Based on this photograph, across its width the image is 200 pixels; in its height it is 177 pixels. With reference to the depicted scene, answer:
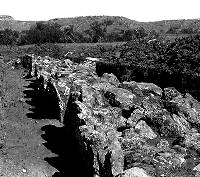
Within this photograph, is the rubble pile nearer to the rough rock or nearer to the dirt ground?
the rough rock

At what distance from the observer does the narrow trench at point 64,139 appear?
Result: 26059 millimetres

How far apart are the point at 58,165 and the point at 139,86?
12161 millimetres

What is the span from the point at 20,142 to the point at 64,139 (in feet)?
12.5

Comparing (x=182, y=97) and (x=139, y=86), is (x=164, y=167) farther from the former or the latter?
(x=139, y=86)

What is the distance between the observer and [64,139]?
34.2 m

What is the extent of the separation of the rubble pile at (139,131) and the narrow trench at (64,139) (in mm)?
1039

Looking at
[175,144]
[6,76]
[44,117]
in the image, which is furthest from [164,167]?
[6,76]

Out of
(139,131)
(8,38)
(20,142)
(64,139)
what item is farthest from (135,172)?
(8,38)

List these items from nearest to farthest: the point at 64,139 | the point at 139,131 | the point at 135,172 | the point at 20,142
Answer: the point at 135,172 < the point at 139,131 < the point at 20,142 < the point at 64,139

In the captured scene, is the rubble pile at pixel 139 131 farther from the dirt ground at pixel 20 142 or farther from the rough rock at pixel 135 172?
the dirt ground at pixel 20 142

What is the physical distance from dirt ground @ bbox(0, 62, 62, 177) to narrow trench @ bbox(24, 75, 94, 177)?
68 centimetres

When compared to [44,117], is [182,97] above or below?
above

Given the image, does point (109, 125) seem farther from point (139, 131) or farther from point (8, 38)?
point (8, 38)

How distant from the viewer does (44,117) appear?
4100cm
